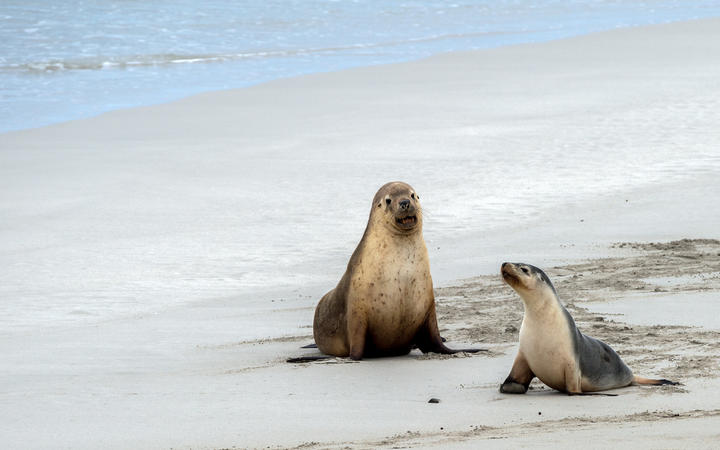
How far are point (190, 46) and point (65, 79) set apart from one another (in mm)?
4609

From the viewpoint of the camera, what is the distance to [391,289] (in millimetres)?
6172

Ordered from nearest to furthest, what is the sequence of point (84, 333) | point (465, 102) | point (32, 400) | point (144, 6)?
point (32, 400), point (84, 333), point (465, 102), point (144, 6)

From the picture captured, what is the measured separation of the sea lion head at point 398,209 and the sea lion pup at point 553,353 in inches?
43.0

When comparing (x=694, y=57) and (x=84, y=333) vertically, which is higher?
(x=694, y=57)

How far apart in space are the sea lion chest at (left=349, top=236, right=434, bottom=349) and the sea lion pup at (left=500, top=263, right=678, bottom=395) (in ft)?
3.47

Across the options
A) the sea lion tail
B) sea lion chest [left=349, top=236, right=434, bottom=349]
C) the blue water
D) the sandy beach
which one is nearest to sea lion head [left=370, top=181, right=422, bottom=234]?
sea lion chest [left=349, top=236, right=434, bottom=349]

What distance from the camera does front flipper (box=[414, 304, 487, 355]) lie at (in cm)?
607

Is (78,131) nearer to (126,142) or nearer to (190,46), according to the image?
(126,142)

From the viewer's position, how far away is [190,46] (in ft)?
78.9

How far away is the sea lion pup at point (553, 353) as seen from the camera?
5082mm

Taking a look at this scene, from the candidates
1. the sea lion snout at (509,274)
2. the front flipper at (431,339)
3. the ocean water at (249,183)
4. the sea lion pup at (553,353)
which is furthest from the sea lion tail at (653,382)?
the ocean water at (249,183)

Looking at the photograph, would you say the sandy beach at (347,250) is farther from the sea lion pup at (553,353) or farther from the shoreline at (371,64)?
the shoreline at (371,64)

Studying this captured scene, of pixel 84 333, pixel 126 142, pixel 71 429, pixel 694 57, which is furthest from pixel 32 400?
pixel 694 57

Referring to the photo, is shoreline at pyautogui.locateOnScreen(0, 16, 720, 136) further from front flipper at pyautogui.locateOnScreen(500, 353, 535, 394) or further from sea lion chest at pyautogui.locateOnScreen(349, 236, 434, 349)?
front flipper at pyautogui.locateOnScreen(500, 353, 535, 394)
